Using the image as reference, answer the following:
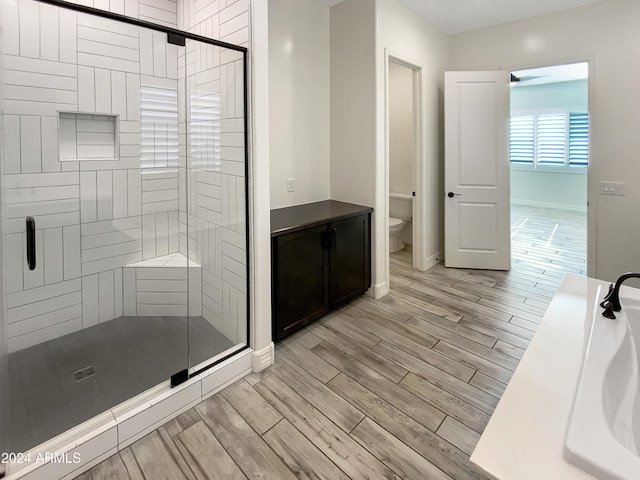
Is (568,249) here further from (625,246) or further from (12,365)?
(12,365)

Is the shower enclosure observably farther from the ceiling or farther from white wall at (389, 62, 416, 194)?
white wall at (389, 62, 416, 194)

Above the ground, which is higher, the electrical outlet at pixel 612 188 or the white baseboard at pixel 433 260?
the electrical outlet at pixel 612 188

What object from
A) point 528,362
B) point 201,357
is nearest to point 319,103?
point 201,357

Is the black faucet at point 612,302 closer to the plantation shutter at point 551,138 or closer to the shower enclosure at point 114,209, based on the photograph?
the shower enclosure at point 114,209

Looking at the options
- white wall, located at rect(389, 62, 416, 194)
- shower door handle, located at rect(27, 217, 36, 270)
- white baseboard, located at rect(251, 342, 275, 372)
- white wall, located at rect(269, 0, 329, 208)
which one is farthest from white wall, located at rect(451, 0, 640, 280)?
shower door handle, located at rect(27, 217, 36, 270)

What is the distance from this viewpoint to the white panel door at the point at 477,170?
3.99 m

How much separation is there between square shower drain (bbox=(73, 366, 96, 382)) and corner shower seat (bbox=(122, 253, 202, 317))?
572 mm

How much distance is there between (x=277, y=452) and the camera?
1.65 metres

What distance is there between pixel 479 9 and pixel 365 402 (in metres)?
3.86

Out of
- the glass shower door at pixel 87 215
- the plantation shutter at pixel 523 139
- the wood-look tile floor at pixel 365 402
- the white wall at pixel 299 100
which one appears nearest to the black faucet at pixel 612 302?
the wood-look tile floor at pixel 365 402

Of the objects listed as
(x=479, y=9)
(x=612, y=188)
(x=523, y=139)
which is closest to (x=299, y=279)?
(x=612, y=188)

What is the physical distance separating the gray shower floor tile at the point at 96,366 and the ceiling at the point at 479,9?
10.4 feet

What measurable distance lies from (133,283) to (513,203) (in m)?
8.33

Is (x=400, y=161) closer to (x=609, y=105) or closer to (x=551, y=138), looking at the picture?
(x=609, y=105)
